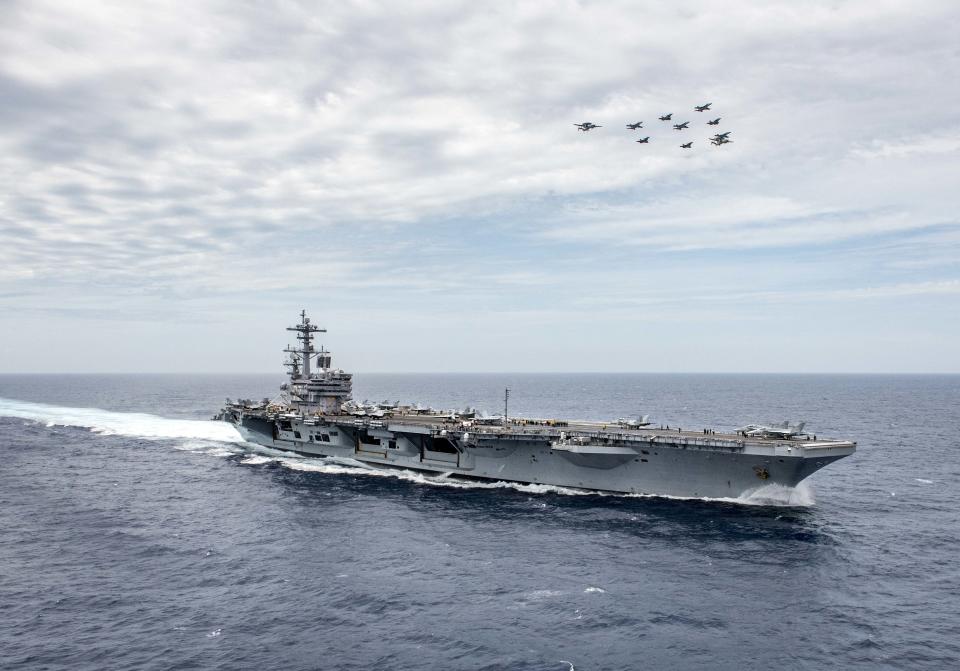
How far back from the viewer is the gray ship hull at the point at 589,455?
3394 centimetres

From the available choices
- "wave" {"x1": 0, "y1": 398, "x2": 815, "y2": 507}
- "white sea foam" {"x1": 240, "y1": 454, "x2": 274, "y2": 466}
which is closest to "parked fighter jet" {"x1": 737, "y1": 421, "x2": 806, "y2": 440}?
"wave" {"x1": 0, "y1": 398, "x2": 815, "y2": 507}

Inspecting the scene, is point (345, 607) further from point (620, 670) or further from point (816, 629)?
point (816, 629)

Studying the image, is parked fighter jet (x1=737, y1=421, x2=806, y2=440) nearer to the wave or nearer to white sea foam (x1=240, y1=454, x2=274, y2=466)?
the wave

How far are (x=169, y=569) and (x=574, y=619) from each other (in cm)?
1629

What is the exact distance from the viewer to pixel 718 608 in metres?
22.0

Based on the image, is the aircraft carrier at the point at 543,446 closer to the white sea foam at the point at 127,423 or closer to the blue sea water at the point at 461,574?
the blue sea water at the point at 461,574

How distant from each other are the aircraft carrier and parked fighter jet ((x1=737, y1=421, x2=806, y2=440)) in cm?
6

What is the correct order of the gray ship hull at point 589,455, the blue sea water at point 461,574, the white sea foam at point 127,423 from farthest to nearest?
1. the white sea foam at point 127,423
2. the gray ship hull at point 589,455
3. the blue sea water at point 461,574

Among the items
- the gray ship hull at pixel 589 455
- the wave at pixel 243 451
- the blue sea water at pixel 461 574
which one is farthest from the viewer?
the wave at pixel 243 451

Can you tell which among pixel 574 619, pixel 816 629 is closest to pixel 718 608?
pixel 816 629

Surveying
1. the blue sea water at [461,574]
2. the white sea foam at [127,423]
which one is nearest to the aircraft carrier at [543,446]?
the blue sea water at [461,574]

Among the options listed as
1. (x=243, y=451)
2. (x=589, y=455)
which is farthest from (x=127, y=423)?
(x=589, y=455)

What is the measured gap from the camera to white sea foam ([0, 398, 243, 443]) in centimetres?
6875

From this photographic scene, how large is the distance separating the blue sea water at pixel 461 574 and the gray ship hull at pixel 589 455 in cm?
127
